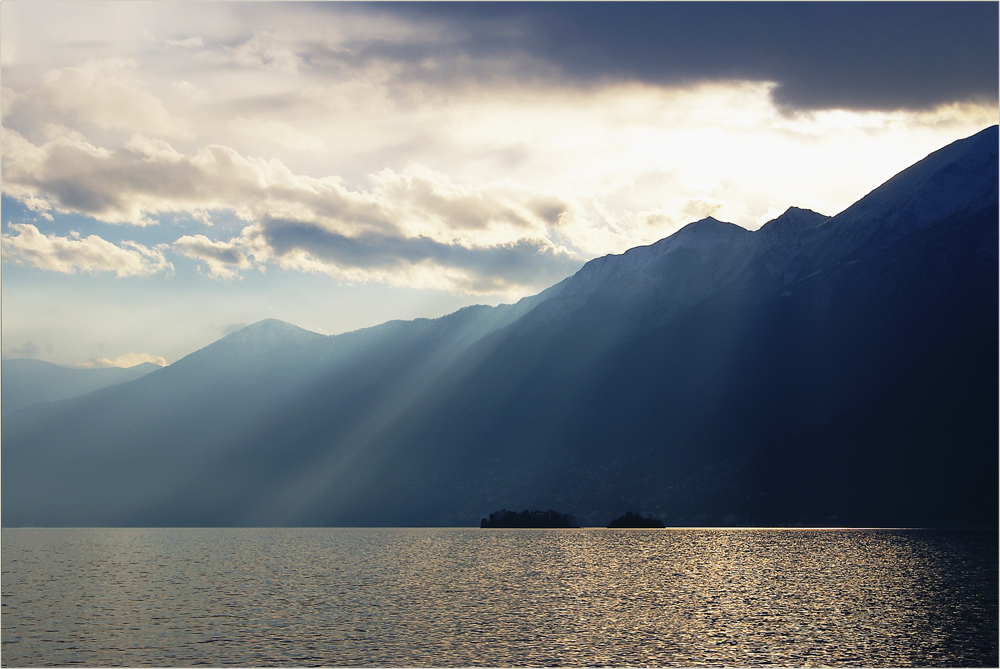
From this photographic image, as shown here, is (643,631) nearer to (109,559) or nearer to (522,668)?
(522,668)

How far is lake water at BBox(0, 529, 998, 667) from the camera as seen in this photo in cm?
6338

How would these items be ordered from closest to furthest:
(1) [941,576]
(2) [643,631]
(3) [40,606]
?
1. (2) [643,631]
2. (3) [40,606]
3. (1) [941,576]

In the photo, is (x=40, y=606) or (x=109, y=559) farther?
(x=109, y=559)

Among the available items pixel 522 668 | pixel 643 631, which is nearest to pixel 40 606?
pixel 522 668

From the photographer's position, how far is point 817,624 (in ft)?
254

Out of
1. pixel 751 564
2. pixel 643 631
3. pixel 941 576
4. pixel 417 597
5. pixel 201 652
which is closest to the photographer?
pixel 201 652

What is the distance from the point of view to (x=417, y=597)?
315ft

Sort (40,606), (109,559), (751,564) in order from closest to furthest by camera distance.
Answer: (40,606)
(751,564)
(109,559)

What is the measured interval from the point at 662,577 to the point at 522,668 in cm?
6914

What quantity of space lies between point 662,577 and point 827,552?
66.4 meters

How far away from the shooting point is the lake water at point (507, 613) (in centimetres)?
6338

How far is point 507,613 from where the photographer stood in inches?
3287

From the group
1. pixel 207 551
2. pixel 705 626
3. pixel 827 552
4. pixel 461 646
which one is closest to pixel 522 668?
pixel 461 646

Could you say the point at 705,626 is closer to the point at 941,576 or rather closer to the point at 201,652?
the point at 201,652
